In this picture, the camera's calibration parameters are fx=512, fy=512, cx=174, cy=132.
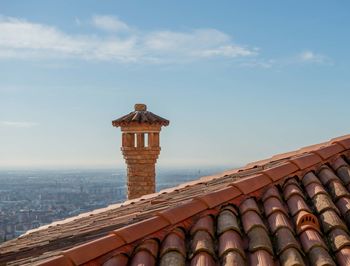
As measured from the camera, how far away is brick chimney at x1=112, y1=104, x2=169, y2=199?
13.4 m

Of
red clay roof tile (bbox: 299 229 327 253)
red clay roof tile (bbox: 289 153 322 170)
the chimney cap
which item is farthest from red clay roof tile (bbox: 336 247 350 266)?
the chimney cap

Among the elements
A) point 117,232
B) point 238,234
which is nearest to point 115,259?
point 117,232

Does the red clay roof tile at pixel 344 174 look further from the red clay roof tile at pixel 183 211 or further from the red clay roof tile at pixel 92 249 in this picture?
the red clay roof tile at pixel 92 249

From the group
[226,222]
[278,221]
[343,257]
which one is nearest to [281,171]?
[278,221]

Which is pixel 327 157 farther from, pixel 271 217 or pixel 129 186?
pixel 129 186

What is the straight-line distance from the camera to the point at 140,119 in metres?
13.5

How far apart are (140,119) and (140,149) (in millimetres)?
799

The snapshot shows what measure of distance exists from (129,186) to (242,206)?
9265 millimetres

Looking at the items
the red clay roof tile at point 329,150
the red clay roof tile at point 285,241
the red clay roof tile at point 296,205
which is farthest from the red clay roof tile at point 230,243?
the red clay roof tile at point 329,150

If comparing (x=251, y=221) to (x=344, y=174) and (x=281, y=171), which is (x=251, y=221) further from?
(x=344, y=174)

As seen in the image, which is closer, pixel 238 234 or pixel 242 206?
pixel 238 234

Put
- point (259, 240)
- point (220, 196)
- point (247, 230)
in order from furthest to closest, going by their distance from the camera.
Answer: point (220, 196) < point (247, 230) < point (259, 240)

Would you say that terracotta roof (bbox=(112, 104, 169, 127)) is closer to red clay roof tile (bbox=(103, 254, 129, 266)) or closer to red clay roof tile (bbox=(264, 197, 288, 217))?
red clay roof tile (bbox=(264, 197, 288, 217))

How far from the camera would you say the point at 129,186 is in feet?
44.0
